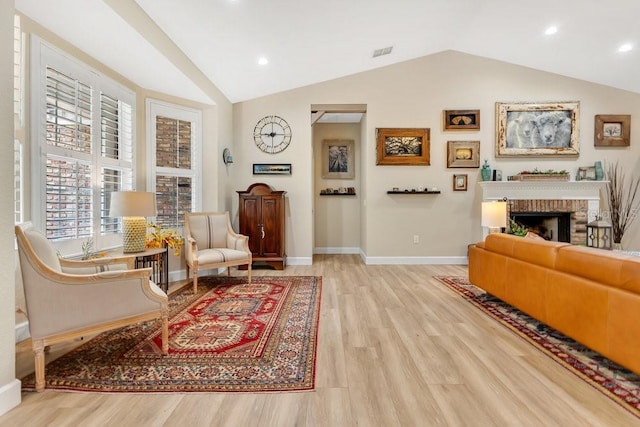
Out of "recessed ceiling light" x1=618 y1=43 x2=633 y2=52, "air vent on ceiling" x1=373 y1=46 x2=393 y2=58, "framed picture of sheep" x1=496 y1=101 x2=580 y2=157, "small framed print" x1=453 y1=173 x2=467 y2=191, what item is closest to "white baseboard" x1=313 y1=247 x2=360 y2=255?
"small framed print" x1=453 y1=173 x2=467 y2=191

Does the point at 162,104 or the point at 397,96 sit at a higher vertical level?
the point at 397,96

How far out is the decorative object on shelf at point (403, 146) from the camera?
5.51m

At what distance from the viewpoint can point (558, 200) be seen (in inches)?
207

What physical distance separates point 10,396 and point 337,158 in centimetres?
596

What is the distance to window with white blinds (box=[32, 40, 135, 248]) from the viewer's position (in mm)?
2730

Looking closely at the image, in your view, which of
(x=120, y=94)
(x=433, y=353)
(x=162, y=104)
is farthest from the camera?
(x=162, y=104)

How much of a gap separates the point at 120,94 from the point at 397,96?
4.14 meters

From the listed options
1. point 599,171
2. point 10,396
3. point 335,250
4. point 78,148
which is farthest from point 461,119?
point 10,396

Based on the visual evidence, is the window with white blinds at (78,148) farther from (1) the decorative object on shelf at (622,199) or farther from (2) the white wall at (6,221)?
(1) the decorative object on shelf at (622,199)

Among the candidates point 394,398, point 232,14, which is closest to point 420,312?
point 394,398

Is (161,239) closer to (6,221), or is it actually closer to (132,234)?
(132,234)

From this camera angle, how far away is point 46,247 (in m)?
2.06

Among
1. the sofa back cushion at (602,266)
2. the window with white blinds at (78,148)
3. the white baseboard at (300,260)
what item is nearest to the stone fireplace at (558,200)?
the white baseboard at (300,260)

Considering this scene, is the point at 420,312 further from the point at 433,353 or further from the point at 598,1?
the point at 598,1
